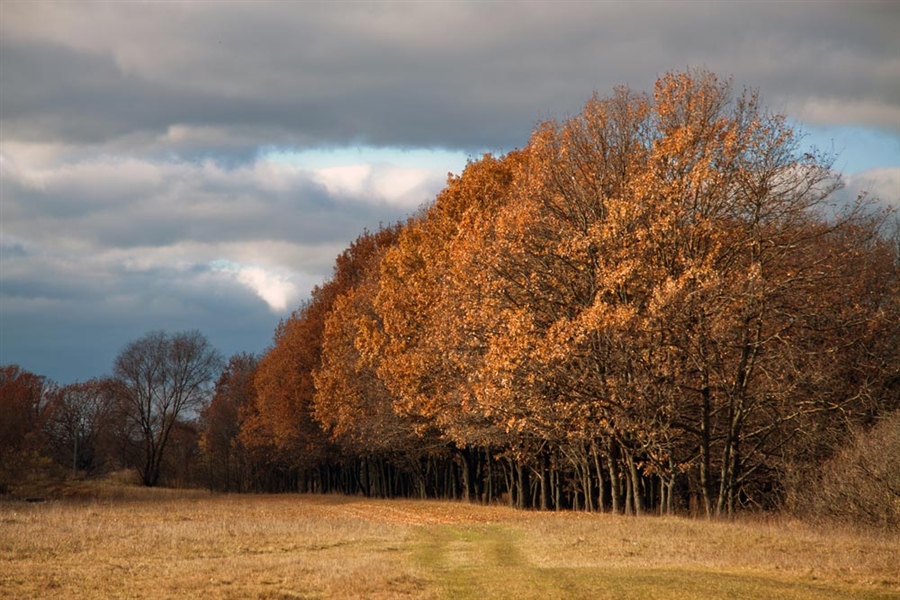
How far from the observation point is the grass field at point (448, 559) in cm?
1894

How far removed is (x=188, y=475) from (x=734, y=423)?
99324 millimetres

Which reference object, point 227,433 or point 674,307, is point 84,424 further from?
point 674,307

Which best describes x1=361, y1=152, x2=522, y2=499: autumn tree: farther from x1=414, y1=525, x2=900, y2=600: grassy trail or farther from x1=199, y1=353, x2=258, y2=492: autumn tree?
x1=199, y1=353, x2=258, y2=492: autumn tree

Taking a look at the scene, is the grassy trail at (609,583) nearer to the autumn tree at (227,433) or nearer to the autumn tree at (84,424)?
the autumn tree at (227,433)

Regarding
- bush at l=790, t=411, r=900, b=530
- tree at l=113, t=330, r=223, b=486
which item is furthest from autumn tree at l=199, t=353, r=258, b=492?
bush at l=790, t=411, r=900, b=530

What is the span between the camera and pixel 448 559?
2538cm

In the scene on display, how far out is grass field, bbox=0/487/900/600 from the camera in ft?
62.1

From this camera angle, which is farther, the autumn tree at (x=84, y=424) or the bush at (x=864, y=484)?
the autumn tree at (x=84, y=424)

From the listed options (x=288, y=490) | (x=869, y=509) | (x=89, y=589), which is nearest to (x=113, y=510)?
(x=89, y=589)

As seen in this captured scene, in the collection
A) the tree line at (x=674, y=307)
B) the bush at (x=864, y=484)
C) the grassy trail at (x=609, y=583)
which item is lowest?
the grassy trail at (x=609, y=583)

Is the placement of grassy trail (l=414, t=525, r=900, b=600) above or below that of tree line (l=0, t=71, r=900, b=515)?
below

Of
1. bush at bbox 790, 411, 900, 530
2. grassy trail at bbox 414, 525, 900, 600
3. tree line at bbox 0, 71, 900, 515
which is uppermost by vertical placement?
tree line at bbox 0, 71, 900, 515

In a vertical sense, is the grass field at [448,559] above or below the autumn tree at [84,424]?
below

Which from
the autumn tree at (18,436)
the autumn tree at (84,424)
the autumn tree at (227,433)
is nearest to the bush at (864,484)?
the autumn tree at (18,436)
